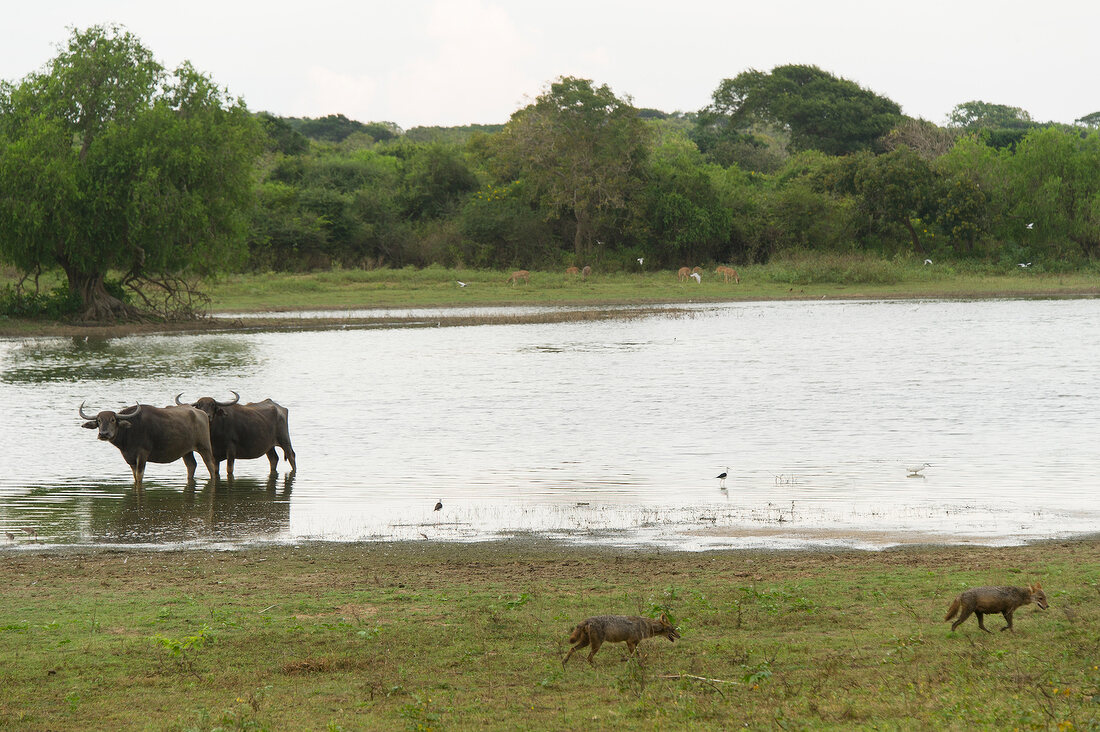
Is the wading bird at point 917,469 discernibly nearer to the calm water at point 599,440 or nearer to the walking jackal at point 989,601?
the calm water at point 599,440

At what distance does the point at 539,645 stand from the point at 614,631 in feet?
2.13

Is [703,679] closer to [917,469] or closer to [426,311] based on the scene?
[917,469]

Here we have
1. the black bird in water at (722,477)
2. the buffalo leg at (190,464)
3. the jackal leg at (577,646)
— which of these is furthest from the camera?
the buffalo leg at (190,464)

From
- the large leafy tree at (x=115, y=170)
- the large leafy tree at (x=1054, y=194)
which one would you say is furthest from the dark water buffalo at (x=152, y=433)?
the large leafy tree at (x=1054, y=194)

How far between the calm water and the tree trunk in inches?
193

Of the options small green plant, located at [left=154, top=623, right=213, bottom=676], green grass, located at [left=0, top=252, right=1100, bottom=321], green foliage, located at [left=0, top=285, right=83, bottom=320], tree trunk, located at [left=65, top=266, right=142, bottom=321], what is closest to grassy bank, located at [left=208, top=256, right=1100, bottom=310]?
green grass, located at [left=0, top=252, right=1100, bottom=321]

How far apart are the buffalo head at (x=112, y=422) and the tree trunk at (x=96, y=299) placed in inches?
1023

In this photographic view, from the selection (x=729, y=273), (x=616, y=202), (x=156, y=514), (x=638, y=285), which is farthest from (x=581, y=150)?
(x=156, y=514)

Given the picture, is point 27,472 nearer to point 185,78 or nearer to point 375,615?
point 375,615

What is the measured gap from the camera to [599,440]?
16.8 meters

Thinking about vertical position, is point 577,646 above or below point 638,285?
below

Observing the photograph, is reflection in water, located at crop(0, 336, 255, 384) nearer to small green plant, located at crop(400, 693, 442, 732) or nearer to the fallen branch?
small green plant, located at crop(400, 693, 442, 732)

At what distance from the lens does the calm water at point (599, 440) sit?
11172 mm

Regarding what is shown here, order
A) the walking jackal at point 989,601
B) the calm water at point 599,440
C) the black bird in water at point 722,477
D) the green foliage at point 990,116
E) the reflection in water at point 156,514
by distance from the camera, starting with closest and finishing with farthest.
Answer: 1. the walking jackal at point 989,601
2. the reflection in water at point 156,514
3. the calm water at point 599,440
4. the black bird in water at point 722,477
5. the green foliage at point 990,116
